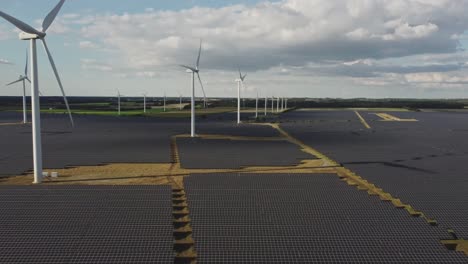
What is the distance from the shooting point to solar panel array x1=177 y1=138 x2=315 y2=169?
152 ft

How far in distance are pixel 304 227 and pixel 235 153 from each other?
30098 millimetres

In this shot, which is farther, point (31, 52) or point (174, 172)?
point (174, 172)

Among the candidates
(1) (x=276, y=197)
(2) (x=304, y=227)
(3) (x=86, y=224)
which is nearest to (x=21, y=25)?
(3) (x=86, y=224)

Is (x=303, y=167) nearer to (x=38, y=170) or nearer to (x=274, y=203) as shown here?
(x=274, y=203)

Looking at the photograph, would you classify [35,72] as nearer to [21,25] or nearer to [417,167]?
[21,25]

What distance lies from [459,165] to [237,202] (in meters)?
32.8

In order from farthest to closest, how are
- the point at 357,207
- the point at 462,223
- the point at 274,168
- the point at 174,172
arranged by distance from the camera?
the point at 274,168
the point at 174,172
the point at 357,207
the point at 462,223

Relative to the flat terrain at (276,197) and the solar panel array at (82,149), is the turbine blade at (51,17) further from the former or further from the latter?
the solar panel array at (82,149)

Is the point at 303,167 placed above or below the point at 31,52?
below

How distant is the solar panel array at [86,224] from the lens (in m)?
20.1

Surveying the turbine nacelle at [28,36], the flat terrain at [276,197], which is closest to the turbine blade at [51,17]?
the turbine nacelle at [28,36]

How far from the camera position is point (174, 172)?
136ft

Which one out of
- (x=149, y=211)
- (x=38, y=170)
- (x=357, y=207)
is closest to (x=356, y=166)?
(x=357, y=207)

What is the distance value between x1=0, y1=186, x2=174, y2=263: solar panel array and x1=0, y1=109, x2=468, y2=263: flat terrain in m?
0.20
